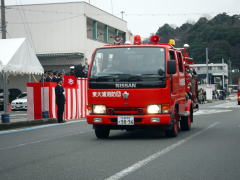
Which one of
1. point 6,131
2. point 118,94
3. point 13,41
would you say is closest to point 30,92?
point 13,41

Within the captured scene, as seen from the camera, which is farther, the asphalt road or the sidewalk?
the sidewalk

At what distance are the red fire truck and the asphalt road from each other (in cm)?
54

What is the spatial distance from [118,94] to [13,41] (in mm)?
8780

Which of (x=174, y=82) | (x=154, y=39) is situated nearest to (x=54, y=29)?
(x=154, y=39)

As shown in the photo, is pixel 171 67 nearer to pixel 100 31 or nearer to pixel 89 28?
pixel 89 28

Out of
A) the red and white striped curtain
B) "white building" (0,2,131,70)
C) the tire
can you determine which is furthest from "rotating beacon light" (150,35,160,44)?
"white building" (0,2,131,70)

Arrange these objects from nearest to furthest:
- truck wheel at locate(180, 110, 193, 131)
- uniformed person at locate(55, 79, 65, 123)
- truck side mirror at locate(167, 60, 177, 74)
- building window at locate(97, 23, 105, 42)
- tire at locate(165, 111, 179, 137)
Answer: truck side mirror at locate(167, 60, 177, 74), tire at locate(165, 111, 179, 137), truck wheel at locate(180, 110, 193, 131), uniformed person at locate(55, 79, 65, 123), building window at locate(97, 23, 105, 42)

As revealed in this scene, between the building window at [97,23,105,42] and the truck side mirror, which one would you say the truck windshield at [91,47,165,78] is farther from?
the building window at [97,23,105,42]

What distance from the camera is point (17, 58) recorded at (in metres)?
18.2

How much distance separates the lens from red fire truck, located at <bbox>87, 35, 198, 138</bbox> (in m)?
11.5

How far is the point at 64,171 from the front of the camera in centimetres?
716

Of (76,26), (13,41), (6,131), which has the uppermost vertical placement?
(76,26)

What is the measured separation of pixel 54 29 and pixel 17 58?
29103mm

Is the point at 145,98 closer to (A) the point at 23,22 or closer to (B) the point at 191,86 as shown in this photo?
(B) the point at 191,86
